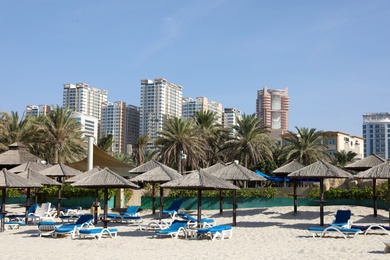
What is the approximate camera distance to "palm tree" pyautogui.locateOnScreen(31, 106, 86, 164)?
40.4m

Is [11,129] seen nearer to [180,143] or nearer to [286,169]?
[180,143]

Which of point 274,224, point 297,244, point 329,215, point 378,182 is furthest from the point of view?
point 378,182

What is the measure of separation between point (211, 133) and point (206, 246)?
99.1 feet

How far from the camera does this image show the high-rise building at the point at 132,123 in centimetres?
12575

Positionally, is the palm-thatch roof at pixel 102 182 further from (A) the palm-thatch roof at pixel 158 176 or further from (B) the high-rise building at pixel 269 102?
(B) the high-rise building at pixel 269 102

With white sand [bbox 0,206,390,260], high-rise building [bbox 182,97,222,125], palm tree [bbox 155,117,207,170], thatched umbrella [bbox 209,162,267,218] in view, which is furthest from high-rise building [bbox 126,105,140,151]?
white sand [bbox 0,206,390,260]

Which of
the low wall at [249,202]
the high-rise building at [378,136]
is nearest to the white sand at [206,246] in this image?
the low wall at [249,202]

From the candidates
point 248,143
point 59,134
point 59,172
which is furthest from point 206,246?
point 59,134

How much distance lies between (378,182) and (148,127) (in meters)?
97.3

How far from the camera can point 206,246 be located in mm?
14977

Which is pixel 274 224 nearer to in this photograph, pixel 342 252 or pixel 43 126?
→ pixel 342 252

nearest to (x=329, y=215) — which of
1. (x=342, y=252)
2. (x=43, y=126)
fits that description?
(x=342, y=252)

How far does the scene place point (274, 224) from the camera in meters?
21.4

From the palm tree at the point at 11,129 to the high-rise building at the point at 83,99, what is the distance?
93662 mm
